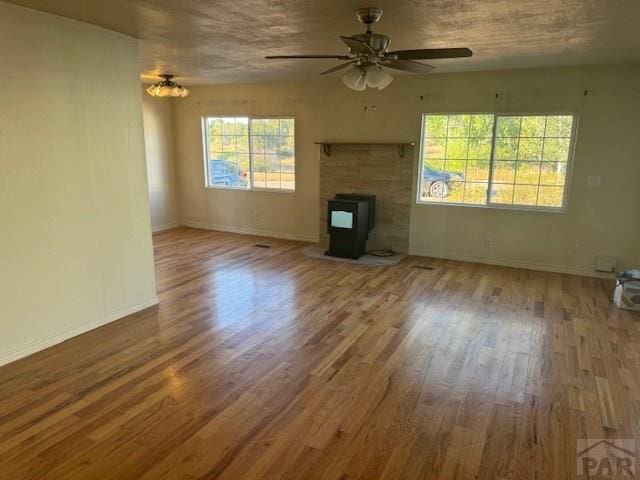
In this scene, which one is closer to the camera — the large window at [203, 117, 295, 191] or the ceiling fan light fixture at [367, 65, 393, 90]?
the ceiling fan light fixture at [367, 65, 393, 90]

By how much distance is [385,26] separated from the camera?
331 cm

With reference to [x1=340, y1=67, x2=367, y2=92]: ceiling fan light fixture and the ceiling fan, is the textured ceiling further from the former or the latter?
[x1=340, y1=67, x2=367, y2=92]: ceiling fan light fixture

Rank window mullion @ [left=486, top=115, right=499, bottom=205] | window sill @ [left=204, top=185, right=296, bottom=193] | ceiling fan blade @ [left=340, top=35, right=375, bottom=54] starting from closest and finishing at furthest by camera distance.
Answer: ceiling fan blade @ [left=340, top=35, right=375, bottom=54] < window mullion @ [left=486, top=115, right=499, bottom=205] < window sill @ [left=204, top=185, right=296, bottom=193]

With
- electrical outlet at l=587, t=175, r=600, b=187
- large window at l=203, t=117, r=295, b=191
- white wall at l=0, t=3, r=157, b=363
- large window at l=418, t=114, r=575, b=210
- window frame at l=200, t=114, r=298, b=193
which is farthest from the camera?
large window at l=203, t=117, r=295, b=191

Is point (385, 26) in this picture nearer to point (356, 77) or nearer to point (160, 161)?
point (356, 77)

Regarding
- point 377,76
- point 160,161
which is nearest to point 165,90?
point 160,161

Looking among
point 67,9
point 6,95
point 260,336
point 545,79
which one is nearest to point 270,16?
point 67,9

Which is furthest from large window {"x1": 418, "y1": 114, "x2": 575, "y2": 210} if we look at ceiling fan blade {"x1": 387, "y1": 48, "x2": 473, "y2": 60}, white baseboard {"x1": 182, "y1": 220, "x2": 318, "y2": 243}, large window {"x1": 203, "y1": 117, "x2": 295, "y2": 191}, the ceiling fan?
ceiling fan blade {"x1": 387, "y1": 48, "x2": 473, "y2": 60}

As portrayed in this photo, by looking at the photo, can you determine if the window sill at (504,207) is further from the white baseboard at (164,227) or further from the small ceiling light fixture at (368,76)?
the white baseboard at (164,227)

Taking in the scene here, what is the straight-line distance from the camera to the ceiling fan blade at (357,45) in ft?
8.89

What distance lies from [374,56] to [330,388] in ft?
7.50

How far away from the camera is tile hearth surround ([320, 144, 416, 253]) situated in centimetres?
616

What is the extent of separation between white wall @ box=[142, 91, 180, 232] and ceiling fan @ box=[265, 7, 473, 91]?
17.3 ft

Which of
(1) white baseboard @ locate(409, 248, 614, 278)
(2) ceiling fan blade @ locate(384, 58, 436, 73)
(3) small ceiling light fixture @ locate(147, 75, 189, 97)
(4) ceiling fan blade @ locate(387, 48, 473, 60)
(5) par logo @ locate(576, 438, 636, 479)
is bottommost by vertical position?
(5) par logo @ locate(576, 438, 636, 479)
